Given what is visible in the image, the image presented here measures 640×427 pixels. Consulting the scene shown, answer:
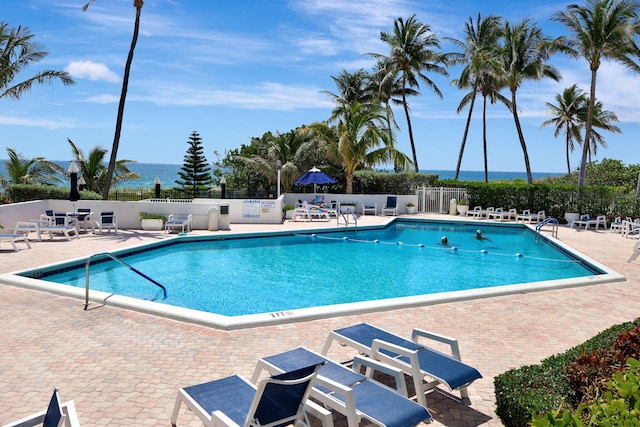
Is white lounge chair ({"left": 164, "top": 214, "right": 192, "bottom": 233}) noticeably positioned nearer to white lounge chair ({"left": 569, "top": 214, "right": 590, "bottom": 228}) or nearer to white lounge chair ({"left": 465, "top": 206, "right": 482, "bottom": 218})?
white lounge chair ({"left": 465, "top": 206, "right": 482, "bottom": 218})

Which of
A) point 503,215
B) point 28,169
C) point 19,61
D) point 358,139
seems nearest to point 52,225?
point 19,61

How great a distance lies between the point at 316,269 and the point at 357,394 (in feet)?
28.9

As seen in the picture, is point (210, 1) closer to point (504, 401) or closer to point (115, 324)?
point (115, 324)

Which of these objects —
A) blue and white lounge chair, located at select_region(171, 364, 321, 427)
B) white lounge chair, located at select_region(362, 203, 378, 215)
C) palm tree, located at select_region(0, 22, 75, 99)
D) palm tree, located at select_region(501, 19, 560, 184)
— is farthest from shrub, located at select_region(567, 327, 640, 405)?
palm tree, located at select_region(501, 19, 560, 184)

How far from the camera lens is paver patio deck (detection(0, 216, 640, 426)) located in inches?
172

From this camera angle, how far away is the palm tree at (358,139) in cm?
2514

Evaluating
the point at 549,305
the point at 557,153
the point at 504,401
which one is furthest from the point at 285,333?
the point at 557,153

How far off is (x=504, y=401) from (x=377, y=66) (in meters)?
33.9

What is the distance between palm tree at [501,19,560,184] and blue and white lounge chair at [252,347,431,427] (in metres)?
25.8

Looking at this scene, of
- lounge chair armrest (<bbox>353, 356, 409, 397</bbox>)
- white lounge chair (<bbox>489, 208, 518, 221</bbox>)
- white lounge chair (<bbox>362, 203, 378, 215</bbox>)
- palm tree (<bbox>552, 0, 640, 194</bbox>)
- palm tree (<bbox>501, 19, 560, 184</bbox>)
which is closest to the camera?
lounge chair armrest (<bbox>353, 356, 409, 397</bbox>)

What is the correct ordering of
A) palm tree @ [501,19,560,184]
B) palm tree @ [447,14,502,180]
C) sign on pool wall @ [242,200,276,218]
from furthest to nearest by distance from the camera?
palm tree @ [447,14,502,180] → palm tree @ [501,19,560,184] → sign on pool wall @ [242,200,276,218]

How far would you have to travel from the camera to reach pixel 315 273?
12.2 m

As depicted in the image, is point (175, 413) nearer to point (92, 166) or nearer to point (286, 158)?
point (286, 158)

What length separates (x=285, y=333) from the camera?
6.34m
